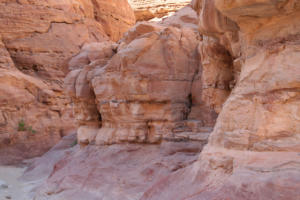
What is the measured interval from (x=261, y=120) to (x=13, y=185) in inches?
294

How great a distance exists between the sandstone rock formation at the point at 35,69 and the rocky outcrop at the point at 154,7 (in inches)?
163

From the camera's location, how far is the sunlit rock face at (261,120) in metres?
2.62

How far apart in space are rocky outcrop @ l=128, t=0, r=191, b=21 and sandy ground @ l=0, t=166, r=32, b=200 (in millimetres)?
10859

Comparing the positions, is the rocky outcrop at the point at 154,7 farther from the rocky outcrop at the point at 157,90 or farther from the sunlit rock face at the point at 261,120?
the sunlit rock face at the point at 261,120

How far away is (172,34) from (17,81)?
762 cm

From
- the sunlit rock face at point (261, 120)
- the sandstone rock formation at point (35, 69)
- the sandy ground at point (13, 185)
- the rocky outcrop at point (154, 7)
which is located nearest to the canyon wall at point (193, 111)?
the sunlit rock face at point (261, 120)

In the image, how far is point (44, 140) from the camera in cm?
1180

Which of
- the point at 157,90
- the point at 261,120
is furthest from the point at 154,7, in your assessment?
the point at 261,120

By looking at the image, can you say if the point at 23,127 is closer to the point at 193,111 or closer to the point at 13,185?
the point at 13,185

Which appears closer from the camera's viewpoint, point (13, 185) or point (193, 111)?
point (193, 111)

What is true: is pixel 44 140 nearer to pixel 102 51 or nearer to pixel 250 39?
pixel 102 51

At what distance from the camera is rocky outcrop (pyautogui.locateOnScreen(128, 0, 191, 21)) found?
1639cm

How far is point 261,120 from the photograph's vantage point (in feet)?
9.70

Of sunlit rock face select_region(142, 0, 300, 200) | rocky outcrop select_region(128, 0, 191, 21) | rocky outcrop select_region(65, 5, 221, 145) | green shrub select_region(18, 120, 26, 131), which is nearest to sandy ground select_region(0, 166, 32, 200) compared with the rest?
green shrub select_region(18, 120, 26, 131)
